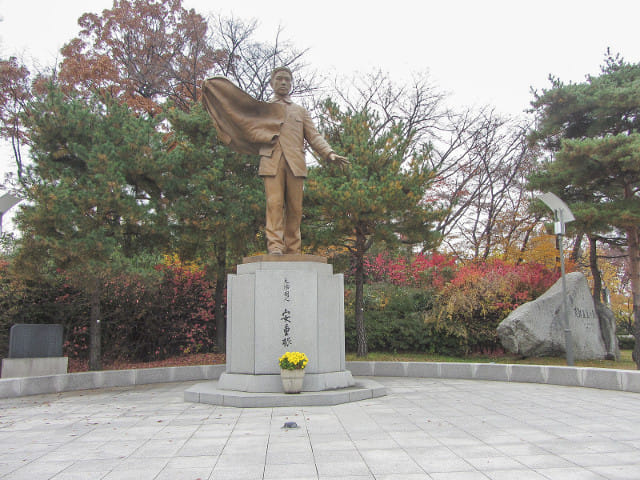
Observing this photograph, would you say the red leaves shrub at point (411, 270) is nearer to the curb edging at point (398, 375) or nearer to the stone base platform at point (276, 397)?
the curb edging at point (398, 375)

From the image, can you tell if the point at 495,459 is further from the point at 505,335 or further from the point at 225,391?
the point at 505,335

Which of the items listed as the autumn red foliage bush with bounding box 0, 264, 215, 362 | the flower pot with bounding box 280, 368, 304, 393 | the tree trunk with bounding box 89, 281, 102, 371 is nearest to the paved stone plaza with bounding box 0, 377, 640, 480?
the flower pot with bounding box 280, 368, 304, 393

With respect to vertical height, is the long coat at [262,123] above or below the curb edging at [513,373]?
above

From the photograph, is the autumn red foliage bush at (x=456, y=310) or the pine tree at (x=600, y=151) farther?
the autumn red foliage bush at (x=456, y=310)

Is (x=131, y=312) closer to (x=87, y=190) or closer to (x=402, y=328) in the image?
(x=87, y=190)

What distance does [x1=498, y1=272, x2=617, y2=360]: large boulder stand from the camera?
1120cm

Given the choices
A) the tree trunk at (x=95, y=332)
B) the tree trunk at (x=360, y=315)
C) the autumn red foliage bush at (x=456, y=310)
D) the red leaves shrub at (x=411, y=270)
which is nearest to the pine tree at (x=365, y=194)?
the tree trunk at (x=360, y=315)

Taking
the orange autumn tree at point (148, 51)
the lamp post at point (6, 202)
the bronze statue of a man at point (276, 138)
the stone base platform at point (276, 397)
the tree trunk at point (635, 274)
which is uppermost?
the orange autumn tree at point (148, 51)

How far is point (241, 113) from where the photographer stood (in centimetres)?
811

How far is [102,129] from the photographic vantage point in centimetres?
980

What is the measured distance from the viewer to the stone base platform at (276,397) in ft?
21.5

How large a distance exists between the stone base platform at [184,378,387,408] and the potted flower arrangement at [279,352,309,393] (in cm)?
11

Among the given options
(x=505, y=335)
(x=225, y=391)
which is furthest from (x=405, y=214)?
(x=225, y=391)

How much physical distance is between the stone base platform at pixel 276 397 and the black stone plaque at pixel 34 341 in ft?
11.8
